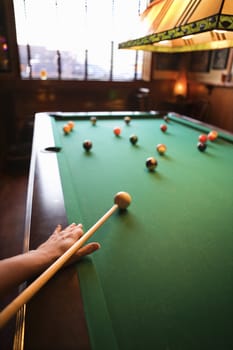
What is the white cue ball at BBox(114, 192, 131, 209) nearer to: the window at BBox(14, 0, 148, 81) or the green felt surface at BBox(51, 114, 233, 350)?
the green felt surface at BBox(51, 114, 233, 350)

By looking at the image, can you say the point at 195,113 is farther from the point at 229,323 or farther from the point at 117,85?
the point at 229,323

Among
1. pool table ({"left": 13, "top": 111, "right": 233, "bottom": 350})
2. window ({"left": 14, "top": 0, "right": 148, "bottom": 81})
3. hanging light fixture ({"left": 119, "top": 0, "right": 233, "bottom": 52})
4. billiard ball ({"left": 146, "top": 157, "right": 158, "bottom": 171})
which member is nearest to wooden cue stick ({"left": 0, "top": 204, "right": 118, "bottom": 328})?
pool table ({"left": 13, "top": 111, "right": 233, "bottom": 350})

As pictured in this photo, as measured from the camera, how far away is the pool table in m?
0.55

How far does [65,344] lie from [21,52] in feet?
19.8

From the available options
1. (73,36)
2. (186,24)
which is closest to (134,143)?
Result: (186,24)

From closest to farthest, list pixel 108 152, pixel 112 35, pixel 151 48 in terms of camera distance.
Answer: pixel 108 152
pixel 151 48
pixel 112 35

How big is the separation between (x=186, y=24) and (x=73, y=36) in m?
4.77

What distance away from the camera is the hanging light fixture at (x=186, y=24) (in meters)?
1.19

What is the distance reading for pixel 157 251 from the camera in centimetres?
84

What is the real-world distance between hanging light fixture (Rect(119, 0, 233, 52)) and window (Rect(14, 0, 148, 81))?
306 centimetres

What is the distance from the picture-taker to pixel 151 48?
107 inches

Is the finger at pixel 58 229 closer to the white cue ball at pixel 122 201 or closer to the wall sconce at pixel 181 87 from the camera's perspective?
the white cue ball at pixel 122 201

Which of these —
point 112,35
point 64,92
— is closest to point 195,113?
point 112,35

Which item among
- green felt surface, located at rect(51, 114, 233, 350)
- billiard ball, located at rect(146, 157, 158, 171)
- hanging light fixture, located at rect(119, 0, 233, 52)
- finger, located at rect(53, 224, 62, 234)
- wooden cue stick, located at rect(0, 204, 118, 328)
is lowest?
green felt surface, located at rect(51, 114, 233, 350)
